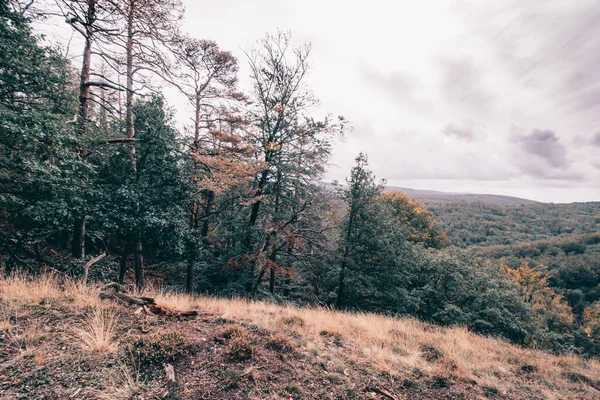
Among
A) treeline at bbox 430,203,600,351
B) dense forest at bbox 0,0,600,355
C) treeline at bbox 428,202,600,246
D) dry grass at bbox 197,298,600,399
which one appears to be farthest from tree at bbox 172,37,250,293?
treeline at bbox 428,202,600,246

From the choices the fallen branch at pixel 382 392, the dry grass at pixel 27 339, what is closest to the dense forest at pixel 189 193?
the dry grass at pixel 27 339

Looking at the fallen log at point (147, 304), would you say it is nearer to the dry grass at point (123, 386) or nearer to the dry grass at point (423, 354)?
the dry grass at point (423, 354)

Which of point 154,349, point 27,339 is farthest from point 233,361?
point 27,339

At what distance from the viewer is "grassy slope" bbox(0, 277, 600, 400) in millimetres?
2625

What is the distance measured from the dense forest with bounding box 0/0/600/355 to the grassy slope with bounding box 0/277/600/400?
210cm

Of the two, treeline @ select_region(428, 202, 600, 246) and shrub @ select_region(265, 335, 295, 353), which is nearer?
shrub @ select_region(265, 335, 295, 353)

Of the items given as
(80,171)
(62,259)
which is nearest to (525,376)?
(80,171)

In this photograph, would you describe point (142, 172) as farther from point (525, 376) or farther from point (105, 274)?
point (525, 376)

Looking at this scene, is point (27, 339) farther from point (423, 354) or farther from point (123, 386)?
point (423, 354)

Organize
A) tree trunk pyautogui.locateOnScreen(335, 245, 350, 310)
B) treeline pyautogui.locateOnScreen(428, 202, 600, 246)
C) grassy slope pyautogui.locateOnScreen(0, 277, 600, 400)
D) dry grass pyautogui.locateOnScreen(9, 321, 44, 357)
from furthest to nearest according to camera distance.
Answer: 1. treeline pyautogui.locateOnScreen(428, 202, 600, 246)
2. tree trunk pyautogui.locateOnScreen(335, 245, 350, 310)
3. dry grass pyautogui.locateOnScreen(9, 321, 44, 357)
4. grassy slope pyautogui.locateOnScreen(0, 277, 600, 400)

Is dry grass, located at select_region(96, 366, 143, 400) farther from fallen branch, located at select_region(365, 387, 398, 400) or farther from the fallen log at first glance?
fallen branch, located at select_region(365, 387, 398, 400)

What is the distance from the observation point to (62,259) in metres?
9.45

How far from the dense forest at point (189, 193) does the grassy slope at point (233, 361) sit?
210cm

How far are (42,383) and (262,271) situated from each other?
8356 mm
